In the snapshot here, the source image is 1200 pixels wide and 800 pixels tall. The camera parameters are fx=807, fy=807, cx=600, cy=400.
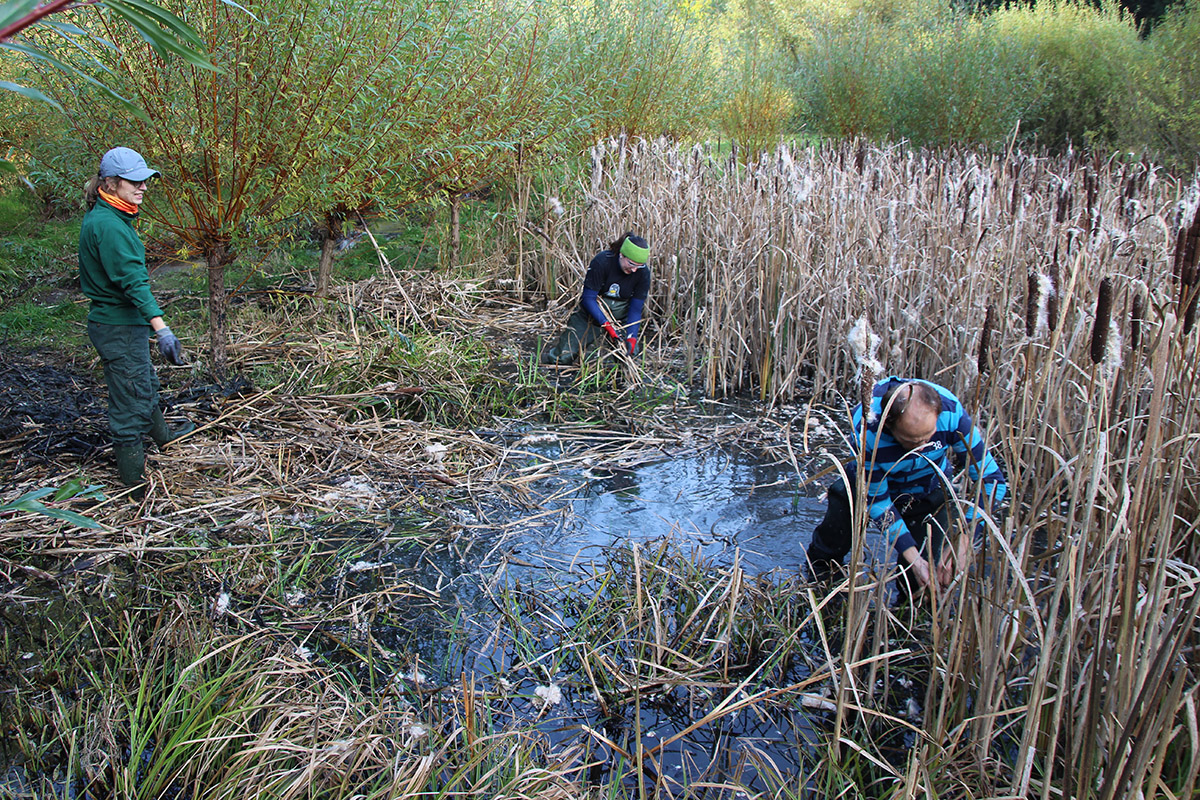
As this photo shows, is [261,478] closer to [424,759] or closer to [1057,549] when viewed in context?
[424,759]

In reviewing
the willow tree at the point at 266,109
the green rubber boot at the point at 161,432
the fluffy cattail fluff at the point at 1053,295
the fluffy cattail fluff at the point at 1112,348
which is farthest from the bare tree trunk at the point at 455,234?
the fluffy cattail fluff at the point at 1112,348

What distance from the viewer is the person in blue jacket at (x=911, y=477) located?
270cm

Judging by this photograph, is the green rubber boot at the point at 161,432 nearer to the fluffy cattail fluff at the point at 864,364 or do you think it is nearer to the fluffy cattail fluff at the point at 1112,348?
the fluffy cattail fluff at the point at 864,364

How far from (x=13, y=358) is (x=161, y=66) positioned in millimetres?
2519

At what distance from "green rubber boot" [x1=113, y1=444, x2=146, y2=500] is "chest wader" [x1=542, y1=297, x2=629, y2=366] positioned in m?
3.15

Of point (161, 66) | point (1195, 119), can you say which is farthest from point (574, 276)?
point (1195, 119)

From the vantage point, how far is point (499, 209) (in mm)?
8867

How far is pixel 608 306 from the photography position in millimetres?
6473

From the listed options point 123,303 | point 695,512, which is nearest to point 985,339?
point 695,512

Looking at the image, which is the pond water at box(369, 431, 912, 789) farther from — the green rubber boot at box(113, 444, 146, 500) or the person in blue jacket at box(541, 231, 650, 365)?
the green rubber boot at box(113, 444, 146, 500)

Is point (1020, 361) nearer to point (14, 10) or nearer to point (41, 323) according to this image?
point (14, 10)

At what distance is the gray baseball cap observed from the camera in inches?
144

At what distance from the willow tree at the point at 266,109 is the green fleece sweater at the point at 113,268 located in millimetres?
908

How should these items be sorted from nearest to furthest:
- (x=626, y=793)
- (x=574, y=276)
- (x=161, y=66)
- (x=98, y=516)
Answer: (x=626, y=793), (x=98, y=516), (x=161, y=66), (x=574, y=276)
